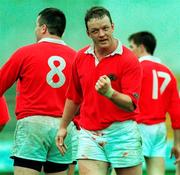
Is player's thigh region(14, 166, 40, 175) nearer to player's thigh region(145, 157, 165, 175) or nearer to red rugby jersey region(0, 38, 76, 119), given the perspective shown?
red rugby jersey region(0, 38, 76, 119)

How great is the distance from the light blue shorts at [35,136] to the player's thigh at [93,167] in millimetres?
991

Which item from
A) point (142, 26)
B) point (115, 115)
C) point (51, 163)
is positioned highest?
point (142, 26)

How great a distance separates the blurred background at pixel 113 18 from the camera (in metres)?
13.9

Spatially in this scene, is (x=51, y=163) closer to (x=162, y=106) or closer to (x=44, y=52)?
(x=44, y=52)

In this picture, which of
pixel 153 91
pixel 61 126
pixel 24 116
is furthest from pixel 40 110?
pixel 153 91

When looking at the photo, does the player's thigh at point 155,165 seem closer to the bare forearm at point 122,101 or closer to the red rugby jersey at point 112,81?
the red rugby jersey at point 112,81

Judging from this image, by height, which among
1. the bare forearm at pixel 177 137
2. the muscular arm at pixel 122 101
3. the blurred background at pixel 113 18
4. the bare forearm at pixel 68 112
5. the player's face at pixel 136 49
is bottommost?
the bare forearm at pixel 177 137

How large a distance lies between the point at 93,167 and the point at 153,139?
3001mm

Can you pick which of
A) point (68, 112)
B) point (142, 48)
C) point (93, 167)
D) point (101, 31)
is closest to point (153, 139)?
point (142, 48)

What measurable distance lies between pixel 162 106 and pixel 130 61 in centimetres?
283

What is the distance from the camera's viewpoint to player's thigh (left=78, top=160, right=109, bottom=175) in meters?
7.25

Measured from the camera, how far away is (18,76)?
26.9 feet

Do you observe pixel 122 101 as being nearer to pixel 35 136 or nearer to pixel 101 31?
pixel 101 31

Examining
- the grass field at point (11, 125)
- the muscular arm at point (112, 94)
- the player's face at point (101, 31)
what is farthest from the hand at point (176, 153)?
the grass field at point (11, 125)
